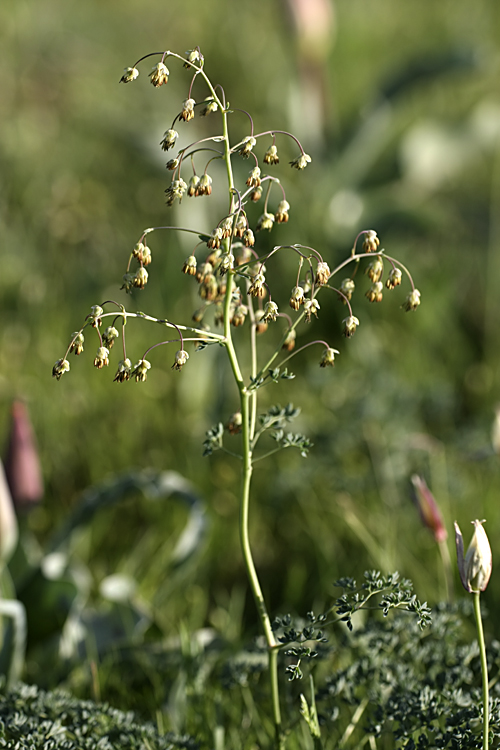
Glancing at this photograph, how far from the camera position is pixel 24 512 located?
5.23 ft

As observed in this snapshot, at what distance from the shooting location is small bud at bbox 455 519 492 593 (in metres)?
0.93

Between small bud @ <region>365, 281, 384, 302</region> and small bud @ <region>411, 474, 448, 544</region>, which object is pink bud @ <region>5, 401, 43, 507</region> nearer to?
small bud @ <region>411, 474, 448, 544</region>

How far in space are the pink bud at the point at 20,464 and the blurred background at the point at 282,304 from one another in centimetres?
6

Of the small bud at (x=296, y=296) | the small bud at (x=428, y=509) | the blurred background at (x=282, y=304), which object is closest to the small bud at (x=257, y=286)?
the small bud at (x=296, y=296)

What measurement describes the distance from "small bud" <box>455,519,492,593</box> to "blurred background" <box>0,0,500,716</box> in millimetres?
439

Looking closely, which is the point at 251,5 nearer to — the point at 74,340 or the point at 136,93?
the point at 136,93

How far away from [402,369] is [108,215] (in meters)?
1.56

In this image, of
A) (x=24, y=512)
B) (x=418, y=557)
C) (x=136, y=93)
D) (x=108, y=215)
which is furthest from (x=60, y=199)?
(x=418, y=557)

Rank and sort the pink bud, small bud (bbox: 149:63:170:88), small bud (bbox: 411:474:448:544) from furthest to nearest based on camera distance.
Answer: the pink bud → small bud (bbox: 411:474:448:544) → small bud (bbox: 149:63:170:88)

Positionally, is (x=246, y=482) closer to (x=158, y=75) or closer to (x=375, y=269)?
(x=375, y=269)

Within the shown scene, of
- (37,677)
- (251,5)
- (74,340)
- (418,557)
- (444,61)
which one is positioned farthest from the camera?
(251,5)

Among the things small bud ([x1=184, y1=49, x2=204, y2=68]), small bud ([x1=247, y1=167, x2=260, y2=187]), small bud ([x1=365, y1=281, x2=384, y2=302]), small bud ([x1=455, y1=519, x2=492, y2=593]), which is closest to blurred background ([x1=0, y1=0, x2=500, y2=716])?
small bud ([x1=455, y1=519, x2=492, y2=593])

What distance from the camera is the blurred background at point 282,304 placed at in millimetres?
1852

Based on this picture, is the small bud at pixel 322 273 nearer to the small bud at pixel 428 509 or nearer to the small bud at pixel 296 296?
the small bud at pixel 296 296
